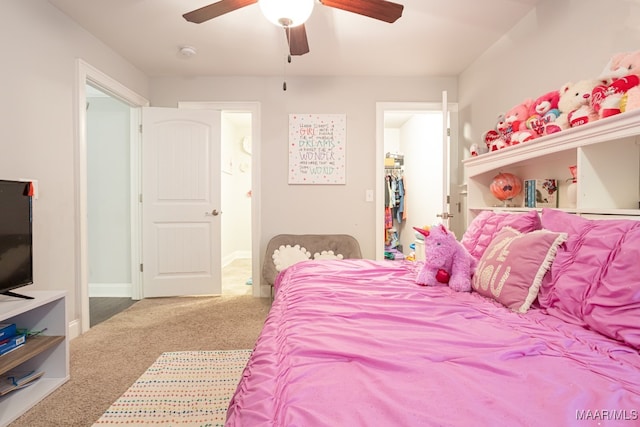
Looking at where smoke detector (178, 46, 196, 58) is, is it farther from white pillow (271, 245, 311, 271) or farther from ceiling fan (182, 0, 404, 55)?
white pillow (271, 245, 311, 271)

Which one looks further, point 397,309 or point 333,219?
point 333,219

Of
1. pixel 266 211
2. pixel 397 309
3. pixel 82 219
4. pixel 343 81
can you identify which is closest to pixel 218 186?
pixel 266 211

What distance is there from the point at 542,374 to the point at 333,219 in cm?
272

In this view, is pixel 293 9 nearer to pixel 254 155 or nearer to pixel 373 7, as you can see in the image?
pixel 373 7

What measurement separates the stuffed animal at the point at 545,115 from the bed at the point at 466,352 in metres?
0.67

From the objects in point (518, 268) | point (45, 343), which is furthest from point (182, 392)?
point (518, 268)

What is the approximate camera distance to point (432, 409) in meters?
0.53

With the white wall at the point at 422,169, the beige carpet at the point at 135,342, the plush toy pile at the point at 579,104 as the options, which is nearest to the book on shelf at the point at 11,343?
the beige carpet at the point at 135,342

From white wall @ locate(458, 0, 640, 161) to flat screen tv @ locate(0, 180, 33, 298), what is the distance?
3.13 metres

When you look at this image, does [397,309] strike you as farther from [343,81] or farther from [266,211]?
[343,81]

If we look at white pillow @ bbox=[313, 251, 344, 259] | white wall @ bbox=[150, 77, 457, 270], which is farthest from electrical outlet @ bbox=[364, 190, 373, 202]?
white pillow @ bbox=[313, 251, 344, 259]

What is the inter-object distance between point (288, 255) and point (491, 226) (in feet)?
6.54

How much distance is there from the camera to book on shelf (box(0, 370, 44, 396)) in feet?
4.83

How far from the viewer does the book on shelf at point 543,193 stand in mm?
1900
